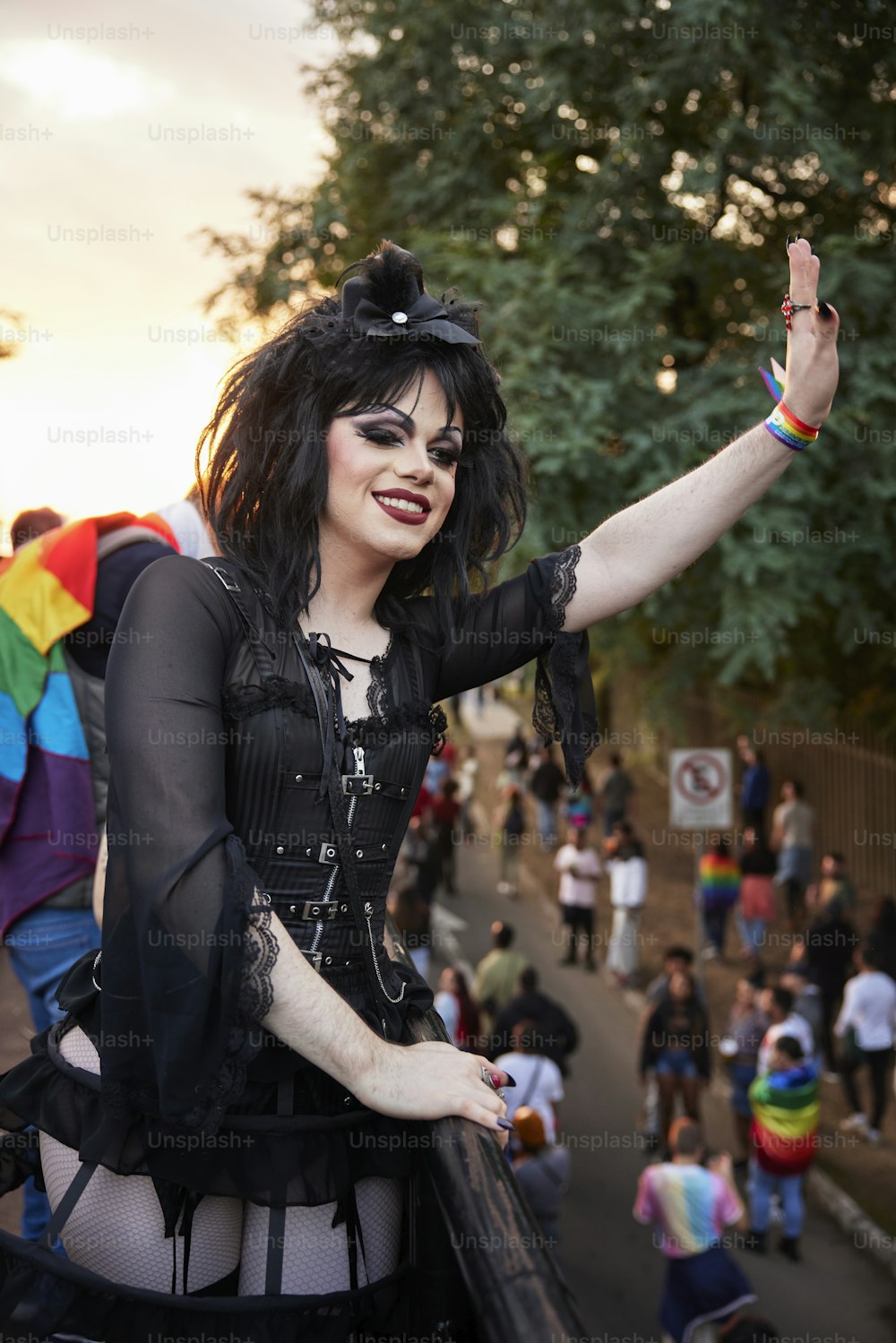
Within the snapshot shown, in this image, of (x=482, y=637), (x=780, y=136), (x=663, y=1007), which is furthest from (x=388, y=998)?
(x=780, y=136)

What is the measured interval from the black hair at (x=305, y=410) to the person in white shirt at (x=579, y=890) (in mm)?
11594

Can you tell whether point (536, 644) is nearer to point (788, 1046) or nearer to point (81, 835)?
point (81, 835)

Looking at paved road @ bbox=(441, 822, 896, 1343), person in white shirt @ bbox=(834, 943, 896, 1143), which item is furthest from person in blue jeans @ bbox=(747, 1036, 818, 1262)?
person in white shirt @ bbox=(834, 943, 896, 1143)

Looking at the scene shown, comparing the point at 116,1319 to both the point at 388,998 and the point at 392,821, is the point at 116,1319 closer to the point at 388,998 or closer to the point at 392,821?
the point at 388,998

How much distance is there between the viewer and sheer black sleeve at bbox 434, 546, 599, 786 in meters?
2.08

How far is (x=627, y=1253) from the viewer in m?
8.33

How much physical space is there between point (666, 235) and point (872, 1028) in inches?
263

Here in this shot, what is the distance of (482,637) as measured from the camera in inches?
82.0

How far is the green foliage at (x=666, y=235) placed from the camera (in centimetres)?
970

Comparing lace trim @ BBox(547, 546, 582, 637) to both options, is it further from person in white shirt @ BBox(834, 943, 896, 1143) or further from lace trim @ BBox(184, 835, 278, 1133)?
person in white shirt @ BBox(834, 943, 896, 1143)

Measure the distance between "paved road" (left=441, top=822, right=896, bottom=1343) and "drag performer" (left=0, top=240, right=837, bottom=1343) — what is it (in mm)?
5297

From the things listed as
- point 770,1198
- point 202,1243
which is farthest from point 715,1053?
point 202,1243

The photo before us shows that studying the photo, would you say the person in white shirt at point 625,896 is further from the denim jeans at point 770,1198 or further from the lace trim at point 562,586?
the lace trim at point 562,586

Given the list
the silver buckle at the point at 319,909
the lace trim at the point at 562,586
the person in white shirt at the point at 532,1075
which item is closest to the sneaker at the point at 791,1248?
the person in white shirt at the point at 532,1075
